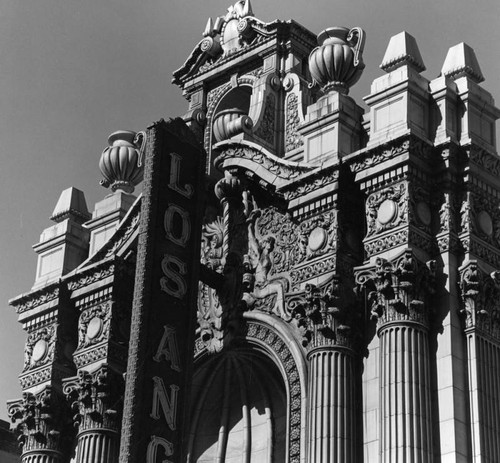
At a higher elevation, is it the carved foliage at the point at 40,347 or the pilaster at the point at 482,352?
the carved foliage at the point at 40,347

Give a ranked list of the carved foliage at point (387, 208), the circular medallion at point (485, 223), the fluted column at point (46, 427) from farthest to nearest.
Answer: the fluted column at point (46, 427) < the circular medallion at point (485, 223) < the carved foliage at point (387, 208)

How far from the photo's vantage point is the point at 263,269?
30.7 metres

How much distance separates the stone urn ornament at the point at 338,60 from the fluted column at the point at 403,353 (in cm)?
471

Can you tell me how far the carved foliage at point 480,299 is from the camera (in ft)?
89.0

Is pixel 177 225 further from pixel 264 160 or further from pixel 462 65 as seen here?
pixel 462 65

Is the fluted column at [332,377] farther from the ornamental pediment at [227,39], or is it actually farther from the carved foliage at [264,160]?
the ornamental pediment at [227,39]

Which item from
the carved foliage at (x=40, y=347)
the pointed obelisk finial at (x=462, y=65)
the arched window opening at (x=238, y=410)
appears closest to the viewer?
the pointed obelisk finial at (x=462, y=65)

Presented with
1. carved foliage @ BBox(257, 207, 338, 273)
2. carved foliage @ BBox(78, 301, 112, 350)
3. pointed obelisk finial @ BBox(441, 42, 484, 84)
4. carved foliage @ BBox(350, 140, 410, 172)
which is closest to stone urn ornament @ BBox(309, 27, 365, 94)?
pointed obelisk finial @ BBox(441, 42, 484, 84)

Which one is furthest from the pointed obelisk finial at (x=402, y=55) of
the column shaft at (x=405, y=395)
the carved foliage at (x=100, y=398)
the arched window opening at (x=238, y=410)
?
the carved foliage at (x=100, y=398)

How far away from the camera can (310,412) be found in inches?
1096

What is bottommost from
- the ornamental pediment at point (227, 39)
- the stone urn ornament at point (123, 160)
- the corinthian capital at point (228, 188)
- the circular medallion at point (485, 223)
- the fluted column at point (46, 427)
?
the fluted column at point (46, 427)

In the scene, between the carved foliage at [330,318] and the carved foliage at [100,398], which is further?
the carved foliage at [100,398]

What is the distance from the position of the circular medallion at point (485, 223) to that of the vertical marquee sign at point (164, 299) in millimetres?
5150

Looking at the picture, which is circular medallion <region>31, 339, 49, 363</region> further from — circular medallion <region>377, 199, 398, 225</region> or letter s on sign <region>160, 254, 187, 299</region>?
circular medallion <region>377, 199, 398, 225</region>
